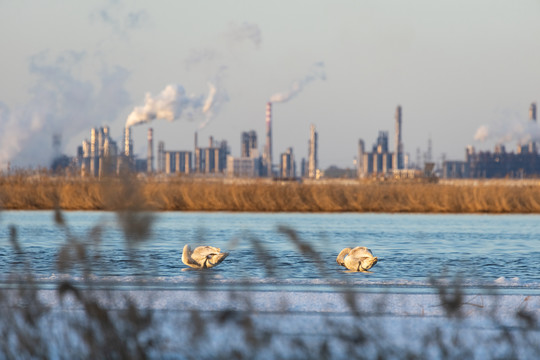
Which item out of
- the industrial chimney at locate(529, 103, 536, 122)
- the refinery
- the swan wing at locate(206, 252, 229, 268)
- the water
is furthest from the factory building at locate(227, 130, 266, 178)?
the swan wing at locate(206, 252, 229, 268)

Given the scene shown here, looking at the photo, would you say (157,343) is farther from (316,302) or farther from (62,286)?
(316,302)

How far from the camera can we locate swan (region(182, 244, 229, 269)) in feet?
41.4

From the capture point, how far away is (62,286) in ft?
12.9

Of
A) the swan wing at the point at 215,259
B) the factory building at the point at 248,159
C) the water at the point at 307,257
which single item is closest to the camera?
the water at the point at 307,257

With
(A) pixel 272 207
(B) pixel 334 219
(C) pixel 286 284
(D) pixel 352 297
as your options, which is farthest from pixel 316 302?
(A) pixel 272 207

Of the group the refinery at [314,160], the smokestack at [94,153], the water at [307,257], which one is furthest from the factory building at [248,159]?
the water at [307,257]

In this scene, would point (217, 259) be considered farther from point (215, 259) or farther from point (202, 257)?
point (202, 257)

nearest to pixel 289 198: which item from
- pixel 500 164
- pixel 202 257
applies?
Result: pixel 202 257

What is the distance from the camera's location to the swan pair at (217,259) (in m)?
12.6

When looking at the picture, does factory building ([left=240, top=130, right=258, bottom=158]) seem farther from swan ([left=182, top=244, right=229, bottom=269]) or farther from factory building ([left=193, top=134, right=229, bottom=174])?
swan ([left=182, top=244, right=229, bottom=269])

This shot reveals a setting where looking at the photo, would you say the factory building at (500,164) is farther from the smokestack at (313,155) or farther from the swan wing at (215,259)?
the swan wing at (215,259)

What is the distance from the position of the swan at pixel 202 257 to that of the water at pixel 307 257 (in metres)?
0.13

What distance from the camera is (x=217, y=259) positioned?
42.2 ft

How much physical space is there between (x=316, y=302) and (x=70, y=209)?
93.0 feet
